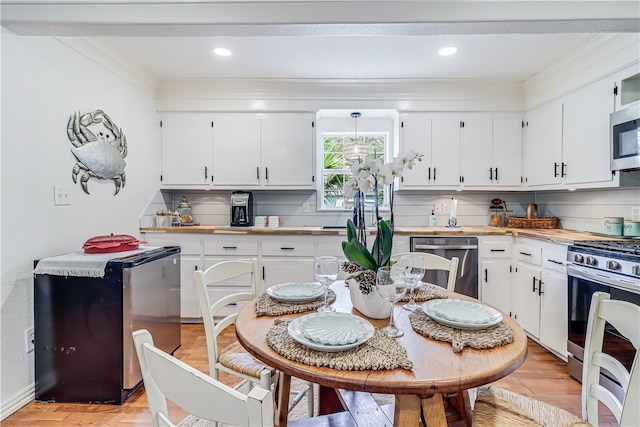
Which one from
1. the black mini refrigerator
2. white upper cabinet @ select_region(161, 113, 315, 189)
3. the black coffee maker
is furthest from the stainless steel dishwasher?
the black mini refrigerator

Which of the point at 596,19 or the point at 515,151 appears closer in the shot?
the point at 596,19

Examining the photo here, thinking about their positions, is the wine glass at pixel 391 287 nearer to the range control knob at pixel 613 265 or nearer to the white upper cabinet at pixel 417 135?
the range control knob at pixel 613 265

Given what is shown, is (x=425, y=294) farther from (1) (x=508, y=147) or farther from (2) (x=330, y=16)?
(1) (x=508, y=147)

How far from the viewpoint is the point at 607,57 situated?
2428 millimetres

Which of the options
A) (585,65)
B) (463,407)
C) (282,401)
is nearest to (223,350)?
(282,401)

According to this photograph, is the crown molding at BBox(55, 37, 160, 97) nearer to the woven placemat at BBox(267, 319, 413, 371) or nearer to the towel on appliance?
the towel on appliance

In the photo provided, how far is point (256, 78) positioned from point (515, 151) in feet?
9.05

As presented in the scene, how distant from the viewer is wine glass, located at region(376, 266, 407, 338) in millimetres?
1115

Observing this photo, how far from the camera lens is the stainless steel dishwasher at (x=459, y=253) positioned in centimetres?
308

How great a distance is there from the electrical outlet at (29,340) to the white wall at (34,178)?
0.02 m

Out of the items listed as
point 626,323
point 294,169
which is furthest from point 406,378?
point 294,169

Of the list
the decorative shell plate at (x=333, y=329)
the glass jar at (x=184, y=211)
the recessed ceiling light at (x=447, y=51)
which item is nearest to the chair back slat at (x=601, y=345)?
the decorative shell plate at (x=333, y=329)

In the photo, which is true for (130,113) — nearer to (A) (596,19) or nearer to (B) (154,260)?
(B) (154,260)

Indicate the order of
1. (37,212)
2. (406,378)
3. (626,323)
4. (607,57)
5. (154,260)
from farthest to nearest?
(607,57) → (154,260) → (37,212) → (626,323) → (406,378)
